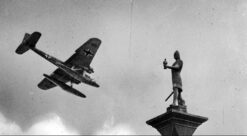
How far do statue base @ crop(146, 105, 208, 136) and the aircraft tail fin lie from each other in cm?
2248

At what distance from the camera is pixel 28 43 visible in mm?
32406

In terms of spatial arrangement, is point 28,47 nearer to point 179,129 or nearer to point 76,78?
point 76,78

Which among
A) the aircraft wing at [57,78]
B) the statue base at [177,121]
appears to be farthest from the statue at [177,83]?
the aircraft wing at [57,78]

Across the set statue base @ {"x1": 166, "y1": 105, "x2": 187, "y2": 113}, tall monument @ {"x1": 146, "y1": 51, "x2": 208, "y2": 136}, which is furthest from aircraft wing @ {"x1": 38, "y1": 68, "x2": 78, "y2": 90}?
statue base @ {"x1": 166, "y1": 105, "x2": 187, "y2": 113}

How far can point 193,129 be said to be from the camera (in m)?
11.1

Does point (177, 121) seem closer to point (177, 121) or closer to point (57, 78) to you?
point (177, 121)

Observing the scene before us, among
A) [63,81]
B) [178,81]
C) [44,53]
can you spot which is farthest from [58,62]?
[178,81]

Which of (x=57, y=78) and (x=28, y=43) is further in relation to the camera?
(x=57, y=78)

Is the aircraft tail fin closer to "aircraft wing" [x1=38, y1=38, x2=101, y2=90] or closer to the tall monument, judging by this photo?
"aircraft wing" [x1=38, y1=38, x2=101, y2=90]

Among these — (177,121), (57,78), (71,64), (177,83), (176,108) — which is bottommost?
(177,121)

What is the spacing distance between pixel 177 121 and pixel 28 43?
952 inches

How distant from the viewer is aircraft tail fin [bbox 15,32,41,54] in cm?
3163

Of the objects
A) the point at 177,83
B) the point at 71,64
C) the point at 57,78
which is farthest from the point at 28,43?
the point at 177,83

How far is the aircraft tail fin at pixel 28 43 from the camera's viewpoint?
31.6 meters
